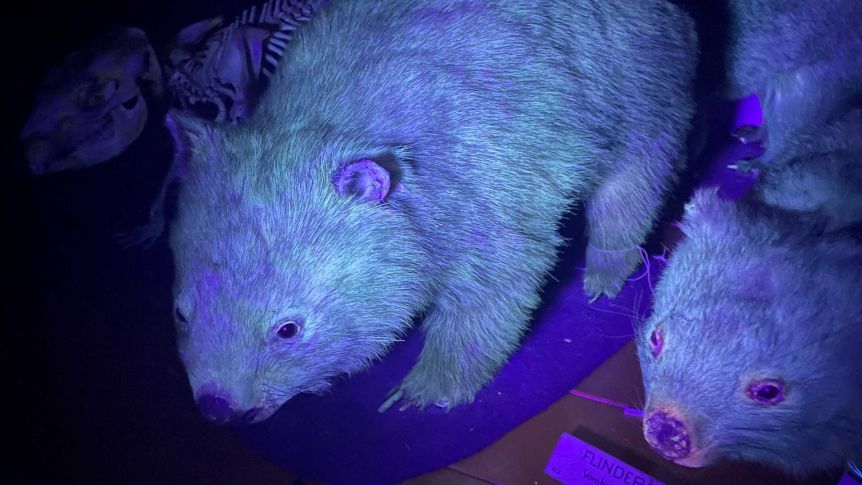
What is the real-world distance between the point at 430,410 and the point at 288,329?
0.75m

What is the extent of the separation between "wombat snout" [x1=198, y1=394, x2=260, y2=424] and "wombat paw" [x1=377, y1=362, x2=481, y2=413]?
616 mm

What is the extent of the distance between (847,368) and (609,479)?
652mm

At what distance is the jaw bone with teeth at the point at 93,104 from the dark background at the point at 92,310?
30mm

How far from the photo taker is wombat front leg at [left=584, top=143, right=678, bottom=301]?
2.00 meters

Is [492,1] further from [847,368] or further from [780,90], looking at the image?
[780,90]

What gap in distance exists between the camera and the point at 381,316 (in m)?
1.62

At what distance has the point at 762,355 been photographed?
1.48m

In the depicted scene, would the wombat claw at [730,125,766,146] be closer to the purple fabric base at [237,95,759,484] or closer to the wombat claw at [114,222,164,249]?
the purple fabric base at [237,95,759,484]

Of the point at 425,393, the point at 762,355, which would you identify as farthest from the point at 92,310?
the point at 762,355

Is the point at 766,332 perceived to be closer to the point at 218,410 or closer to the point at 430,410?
the point at 430,410

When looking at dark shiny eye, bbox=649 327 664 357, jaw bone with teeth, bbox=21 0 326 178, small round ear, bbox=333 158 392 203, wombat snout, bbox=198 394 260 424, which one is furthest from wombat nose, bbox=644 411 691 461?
jaw bone with teeth, bbox=21 0 326 178

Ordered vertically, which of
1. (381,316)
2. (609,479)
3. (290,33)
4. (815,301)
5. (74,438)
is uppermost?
(290,33)

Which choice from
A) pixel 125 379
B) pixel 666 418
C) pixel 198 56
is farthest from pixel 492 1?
pixel 125 379

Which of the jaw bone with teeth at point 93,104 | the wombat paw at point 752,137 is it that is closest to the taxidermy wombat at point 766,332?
the wombat paw at point 752,137
